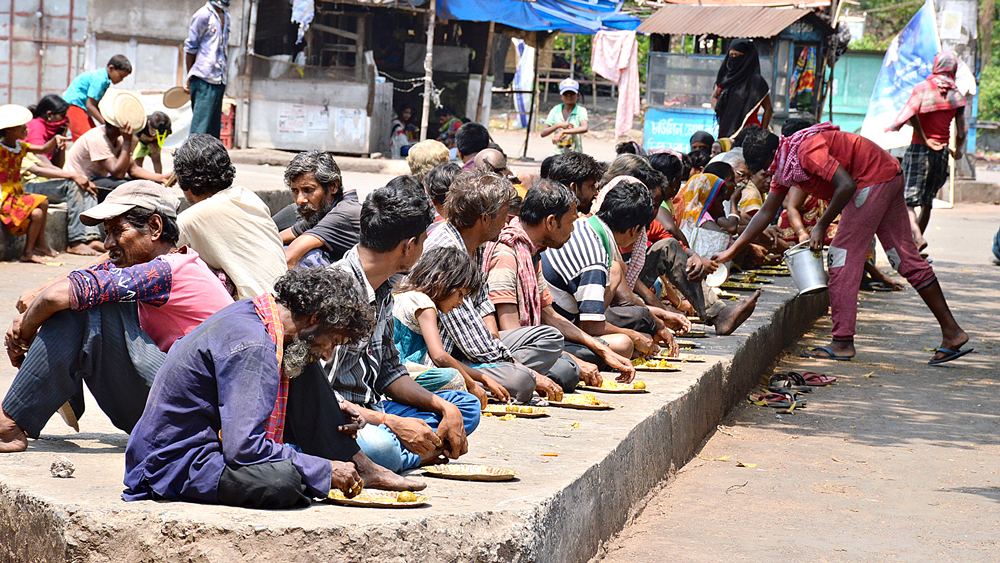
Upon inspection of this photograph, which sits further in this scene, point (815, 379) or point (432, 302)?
point (815, 379)

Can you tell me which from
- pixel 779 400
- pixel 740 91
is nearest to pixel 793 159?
pixel 779 400

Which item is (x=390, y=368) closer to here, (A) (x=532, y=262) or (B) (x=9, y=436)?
(B) (x=9, y=436)

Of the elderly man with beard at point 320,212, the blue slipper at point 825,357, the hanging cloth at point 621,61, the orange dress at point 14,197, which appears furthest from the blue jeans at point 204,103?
the hanging cloth at point 621,61

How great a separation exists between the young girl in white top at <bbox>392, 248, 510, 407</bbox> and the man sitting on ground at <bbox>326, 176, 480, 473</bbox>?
471 mm

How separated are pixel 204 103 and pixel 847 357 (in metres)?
6.34

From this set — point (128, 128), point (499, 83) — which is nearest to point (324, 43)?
point (499, 83)

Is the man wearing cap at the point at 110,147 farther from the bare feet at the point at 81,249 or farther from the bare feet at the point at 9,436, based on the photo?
the bare feet at the point at 9,436

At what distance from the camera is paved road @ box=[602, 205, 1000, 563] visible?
3.74 meters

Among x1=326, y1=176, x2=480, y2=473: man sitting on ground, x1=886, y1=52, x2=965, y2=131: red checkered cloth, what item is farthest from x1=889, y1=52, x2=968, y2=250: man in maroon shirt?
x1=326, y1=176, x2=480, y2=473: man sitting on ground

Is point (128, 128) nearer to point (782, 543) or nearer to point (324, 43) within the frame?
point (782, 543)

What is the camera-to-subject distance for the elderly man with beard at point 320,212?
5.08 metres

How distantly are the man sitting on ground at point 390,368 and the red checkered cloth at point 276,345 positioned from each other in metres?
0.45

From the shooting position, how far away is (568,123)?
1359cm

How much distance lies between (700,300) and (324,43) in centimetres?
A: 1310
